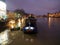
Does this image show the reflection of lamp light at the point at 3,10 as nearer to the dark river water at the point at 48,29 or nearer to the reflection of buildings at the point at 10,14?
the reflection of buildings at the point at 10,14

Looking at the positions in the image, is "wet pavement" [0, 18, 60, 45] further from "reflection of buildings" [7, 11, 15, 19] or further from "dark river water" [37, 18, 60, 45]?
"reflection of buildings" [7, 11, 15, 19]

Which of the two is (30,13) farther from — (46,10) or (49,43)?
(49,43)

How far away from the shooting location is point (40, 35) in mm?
6309

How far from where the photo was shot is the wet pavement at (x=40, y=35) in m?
5.21

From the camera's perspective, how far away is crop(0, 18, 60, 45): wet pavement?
521 centimetres

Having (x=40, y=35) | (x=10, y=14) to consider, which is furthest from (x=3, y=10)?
(x=40, y=35)

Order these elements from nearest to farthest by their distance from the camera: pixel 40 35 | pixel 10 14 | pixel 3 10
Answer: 1. pixel 40 35
2. pixel 10 14
3. pixel 3 10

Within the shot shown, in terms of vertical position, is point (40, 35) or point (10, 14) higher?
point (10, 14)

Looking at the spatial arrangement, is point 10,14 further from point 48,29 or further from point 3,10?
point 48,29

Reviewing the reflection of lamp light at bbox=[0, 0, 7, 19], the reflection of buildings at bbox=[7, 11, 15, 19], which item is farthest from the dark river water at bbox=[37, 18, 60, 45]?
the reflection of lamp light at bbox=[0, 0, 7, 19]

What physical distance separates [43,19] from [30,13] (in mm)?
438

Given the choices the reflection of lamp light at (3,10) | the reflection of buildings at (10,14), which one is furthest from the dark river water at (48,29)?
the reflection of lamp light at (3,10)

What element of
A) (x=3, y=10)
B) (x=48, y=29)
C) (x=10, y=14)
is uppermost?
(x=3, y=10)

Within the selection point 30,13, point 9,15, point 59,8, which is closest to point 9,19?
point 9,15
